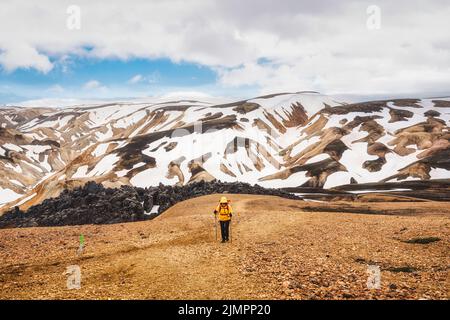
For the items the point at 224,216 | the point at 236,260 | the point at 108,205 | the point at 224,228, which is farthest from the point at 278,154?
the point at 236,260

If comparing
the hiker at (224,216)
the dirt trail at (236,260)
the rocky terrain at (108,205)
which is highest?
the hiker at (224,216)

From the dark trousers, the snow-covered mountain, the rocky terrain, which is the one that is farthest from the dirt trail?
the snow-covered mountain

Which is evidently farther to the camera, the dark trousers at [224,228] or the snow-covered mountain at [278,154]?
the snow-covered mountain at [278,154]

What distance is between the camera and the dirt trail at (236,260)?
517 inches

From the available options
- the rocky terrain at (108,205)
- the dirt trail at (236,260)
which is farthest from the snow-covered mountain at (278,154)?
the dirt trail at (236,260)

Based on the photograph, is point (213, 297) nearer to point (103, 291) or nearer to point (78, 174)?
point (103, 291)

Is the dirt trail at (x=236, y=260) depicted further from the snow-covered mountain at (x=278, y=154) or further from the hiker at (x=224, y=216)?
the snow-covered mountain at (x=278, y=154)

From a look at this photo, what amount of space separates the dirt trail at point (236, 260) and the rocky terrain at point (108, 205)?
1382 inches

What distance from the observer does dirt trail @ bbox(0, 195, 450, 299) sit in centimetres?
1313

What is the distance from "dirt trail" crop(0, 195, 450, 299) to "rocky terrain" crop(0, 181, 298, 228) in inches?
1382

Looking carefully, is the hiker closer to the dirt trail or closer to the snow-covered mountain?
the dirt trail

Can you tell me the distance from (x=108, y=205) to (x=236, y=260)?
50.2 metres
